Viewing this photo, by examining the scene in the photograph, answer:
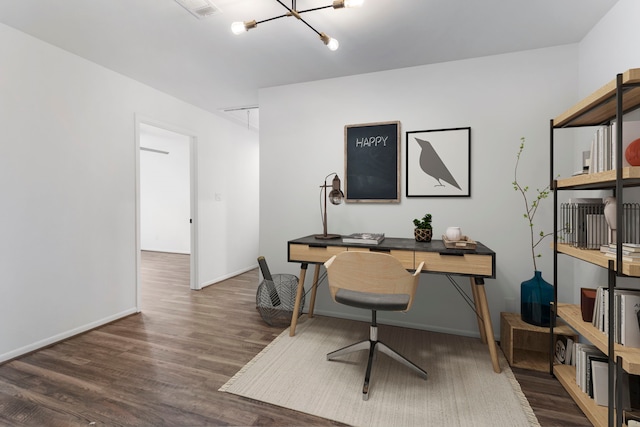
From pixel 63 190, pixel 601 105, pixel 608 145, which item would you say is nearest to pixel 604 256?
pixel 608 145

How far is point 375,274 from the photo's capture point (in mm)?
1869

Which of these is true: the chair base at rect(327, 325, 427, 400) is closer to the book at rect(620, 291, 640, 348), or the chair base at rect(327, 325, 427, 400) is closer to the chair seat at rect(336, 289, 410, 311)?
the chair seat at rect(336, 289, 410, 311)

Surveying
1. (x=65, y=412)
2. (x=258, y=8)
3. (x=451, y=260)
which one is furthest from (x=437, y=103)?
(x=65, y=412)

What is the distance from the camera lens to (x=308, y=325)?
9.45ft

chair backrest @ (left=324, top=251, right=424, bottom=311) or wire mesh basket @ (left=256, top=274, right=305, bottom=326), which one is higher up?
chair backrest @ (left=324, top=251, right=424, bottom=311)

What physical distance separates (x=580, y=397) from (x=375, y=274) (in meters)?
1.32

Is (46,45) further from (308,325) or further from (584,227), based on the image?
(584,227)

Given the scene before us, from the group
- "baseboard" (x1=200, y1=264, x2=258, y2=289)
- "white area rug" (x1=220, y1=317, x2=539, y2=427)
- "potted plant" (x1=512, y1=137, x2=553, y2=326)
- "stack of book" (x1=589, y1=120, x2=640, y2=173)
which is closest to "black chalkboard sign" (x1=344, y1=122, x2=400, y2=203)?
"potted plant" (x1=512, y1=137, x2=553, y2=326)

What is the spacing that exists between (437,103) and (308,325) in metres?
2.41

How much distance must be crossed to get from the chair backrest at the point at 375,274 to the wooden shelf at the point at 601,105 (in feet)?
4.23

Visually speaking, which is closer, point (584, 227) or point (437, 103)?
point (584, 227)

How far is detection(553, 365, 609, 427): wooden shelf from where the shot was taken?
1521 millimetres

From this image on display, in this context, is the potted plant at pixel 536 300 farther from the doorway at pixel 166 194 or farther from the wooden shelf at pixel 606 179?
the doorway at pixel 166 194

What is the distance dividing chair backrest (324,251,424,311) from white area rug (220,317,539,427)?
0.55 meters
